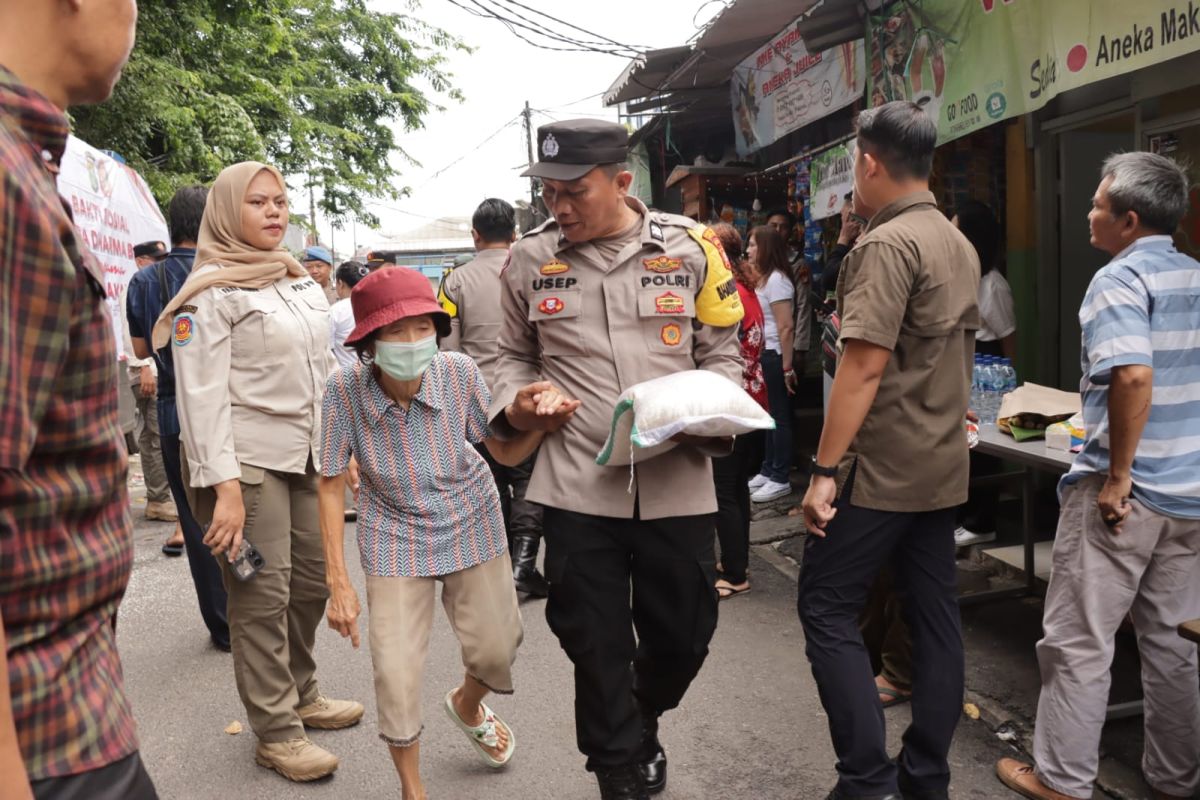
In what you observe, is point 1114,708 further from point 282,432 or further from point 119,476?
point 119,476

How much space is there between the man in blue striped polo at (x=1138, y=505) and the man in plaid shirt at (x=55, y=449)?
8.96 feet

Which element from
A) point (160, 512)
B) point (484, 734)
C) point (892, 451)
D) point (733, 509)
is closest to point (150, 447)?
point (160, 512)

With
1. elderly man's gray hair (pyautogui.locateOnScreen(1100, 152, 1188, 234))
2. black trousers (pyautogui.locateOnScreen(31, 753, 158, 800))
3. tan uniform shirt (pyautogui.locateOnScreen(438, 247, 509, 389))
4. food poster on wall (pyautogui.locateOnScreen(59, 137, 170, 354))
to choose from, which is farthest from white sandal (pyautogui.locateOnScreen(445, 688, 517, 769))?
food poster on wall (pyautogui.locateOnScreen(59, 137, 170, 354))

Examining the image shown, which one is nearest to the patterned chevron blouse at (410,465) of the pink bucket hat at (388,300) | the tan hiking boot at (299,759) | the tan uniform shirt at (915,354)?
the pink bucket hat at (388,300)

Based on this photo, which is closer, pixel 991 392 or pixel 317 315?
pixel 317 315

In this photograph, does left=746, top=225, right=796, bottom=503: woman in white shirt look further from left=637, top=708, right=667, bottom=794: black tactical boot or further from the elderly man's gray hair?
left=637, top=708, right=667, bottom=794: black tactical boot

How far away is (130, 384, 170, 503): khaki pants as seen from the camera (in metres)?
7.12

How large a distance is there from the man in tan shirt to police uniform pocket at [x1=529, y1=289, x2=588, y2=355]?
2.57ft

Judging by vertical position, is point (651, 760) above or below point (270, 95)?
below

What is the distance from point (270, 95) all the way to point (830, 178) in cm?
959

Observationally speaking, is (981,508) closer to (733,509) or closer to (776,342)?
(733,509)

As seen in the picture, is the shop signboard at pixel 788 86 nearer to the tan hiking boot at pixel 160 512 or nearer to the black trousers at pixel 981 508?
the black trousers at pixel 981 508

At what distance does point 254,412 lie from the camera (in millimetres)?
3562

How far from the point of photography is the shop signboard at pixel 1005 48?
14.2ft
